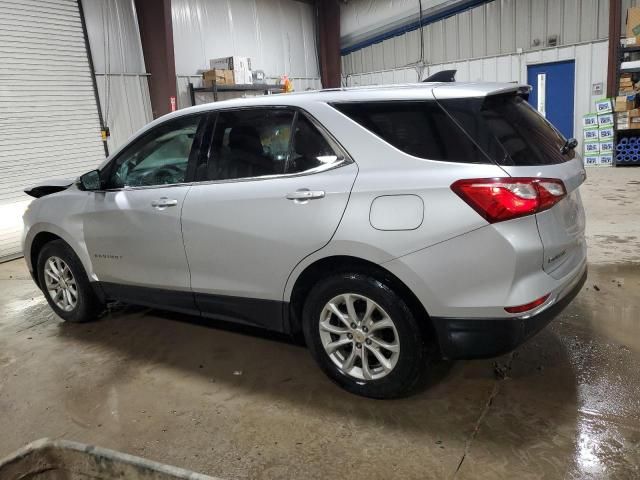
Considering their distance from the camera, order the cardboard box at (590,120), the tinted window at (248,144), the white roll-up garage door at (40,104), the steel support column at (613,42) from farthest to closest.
Answer: the cardboard box at (590,120) < the steel support column at (613,42) < the white roll-up garage door at (40,104) < the tinted window at (248,144)

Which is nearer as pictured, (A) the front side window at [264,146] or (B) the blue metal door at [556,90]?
(A) the front side window at [264,146]

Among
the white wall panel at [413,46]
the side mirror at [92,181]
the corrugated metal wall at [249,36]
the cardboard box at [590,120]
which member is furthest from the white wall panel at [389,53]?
the side mirror at [92,181]

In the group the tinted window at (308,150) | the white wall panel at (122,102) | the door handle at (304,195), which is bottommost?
the door handle at (304,195)

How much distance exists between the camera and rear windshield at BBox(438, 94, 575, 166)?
7.34 ft

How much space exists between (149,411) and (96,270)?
4.37ft

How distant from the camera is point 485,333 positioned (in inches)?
87.8

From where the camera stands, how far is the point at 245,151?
2.91 meters

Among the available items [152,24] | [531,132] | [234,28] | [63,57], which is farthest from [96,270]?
[234,28]

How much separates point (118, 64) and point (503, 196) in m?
8.94

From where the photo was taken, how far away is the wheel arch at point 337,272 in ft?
7.86

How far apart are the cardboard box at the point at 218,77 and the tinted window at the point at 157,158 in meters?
7.80

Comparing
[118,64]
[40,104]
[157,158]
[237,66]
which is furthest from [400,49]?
[157,158]

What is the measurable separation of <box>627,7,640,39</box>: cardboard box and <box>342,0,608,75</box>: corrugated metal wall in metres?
0.84

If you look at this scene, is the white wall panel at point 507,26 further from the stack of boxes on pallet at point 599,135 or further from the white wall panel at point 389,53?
the white wall panel at point 389,53
